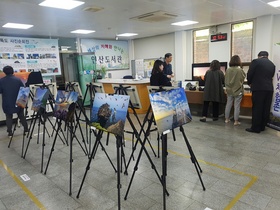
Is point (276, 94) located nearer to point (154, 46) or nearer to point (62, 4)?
point (62, 4)

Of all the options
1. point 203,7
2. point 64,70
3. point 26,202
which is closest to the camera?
point 26,202

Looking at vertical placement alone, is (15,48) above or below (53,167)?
above

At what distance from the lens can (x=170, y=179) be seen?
259 cm

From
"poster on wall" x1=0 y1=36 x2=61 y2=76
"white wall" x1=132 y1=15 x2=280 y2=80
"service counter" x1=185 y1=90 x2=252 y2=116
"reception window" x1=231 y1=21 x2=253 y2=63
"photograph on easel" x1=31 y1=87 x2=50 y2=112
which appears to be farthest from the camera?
"reception window" x1=231 y1=21 x2=253 y2=63

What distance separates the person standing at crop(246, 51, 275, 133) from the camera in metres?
3.82

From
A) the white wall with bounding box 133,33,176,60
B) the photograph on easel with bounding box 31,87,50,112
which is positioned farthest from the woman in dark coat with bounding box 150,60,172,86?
Result: the white wall with bounding box 133,33,176,60

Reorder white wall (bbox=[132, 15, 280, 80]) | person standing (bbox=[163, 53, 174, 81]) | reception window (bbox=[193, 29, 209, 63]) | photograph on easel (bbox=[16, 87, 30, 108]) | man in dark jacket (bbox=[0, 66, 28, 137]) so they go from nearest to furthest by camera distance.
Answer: photograph on easel (bbox=[16, 87, 30, 108]), man in dark jacket (bbox=[0, 66, 28, 137]), person standing (bbox=[163, 53, 174, 81]), white wall (bbox=[132, 15, 280, 80]), reception window (bbox=[193, 29, 209, 63])

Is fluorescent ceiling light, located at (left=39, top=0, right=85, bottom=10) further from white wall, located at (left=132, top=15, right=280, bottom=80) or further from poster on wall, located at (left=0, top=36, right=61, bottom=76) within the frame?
white wall, located at (left=132, top=15, right=280, bottom=80)

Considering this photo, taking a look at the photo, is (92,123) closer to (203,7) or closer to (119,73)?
(203,7)

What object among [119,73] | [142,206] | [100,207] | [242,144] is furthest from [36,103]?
[119,73]

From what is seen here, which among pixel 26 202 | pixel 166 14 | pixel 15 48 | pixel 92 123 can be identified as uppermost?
pixel 166 14

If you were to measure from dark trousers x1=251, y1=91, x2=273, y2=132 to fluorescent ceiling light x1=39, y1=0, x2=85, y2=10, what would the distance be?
3.56 meters

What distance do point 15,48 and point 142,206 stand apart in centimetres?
618

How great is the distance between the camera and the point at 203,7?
455 cm
